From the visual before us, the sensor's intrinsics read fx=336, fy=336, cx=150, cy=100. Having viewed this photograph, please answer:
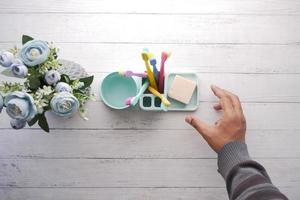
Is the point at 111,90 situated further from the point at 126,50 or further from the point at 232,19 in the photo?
the point at 232,19

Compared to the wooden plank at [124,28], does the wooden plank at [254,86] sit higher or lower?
lower

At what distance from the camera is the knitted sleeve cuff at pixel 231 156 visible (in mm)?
760

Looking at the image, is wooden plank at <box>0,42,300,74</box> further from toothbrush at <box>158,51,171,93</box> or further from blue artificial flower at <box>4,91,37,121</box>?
blue artificial flower at <box>4,91,37,121</box>

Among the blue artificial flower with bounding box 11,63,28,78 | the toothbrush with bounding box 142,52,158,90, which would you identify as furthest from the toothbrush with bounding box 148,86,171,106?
the blue artificial flower with bounding box 11,63,28,78

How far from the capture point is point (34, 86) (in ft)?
2.24

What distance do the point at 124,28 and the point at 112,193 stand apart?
468 millimetres

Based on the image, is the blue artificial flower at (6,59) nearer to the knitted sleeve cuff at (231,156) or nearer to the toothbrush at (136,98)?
the toothbrush at (136,98)

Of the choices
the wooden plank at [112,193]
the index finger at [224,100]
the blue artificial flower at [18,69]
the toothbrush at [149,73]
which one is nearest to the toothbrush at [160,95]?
the toothbrush at [149,73]

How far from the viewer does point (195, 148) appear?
3.12 ft

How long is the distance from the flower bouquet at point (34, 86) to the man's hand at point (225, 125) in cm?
34

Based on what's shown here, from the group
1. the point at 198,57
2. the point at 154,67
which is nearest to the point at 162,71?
the point at 154,67

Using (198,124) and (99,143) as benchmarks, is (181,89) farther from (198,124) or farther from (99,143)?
(99,143)

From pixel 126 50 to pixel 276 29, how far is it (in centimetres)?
43

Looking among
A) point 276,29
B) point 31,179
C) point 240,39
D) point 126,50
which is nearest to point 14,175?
point 31,179
